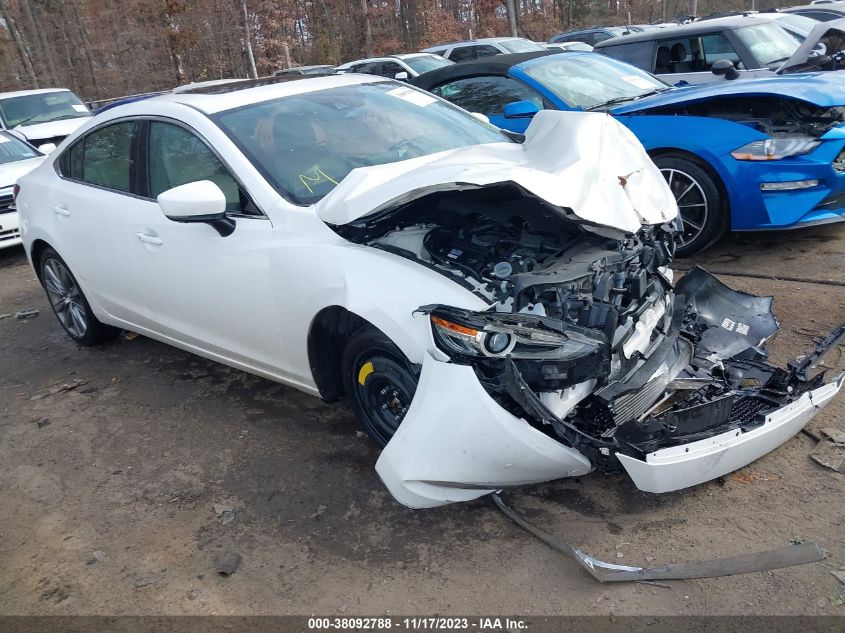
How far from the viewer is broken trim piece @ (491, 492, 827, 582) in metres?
2.32

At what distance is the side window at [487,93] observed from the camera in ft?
19.9

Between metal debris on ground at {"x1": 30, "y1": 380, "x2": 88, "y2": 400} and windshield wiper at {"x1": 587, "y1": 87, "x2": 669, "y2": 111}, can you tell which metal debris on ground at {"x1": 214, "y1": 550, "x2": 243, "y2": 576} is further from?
windshield wiper at {"x1": 587, "y1": 87, "x2": 669, "y2": 111}

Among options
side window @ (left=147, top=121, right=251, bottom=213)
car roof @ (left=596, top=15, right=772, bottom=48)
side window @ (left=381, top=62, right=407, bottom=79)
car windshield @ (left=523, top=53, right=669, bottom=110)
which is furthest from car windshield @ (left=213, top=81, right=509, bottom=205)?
side window @ (left=381, top=62, right=407, bottom=79)

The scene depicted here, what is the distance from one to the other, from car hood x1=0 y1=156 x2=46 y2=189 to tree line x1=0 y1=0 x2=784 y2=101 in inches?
582

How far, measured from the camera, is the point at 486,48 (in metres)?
15.0

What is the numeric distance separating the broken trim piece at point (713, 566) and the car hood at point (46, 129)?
11.9 metres

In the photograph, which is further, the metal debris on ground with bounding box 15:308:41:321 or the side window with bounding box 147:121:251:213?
the metal debris on ground with bounding box 15:308:41:321

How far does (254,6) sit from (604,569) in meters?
31.7

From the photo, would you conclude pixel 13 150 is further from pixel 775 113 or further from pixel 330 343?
pixel 775 113

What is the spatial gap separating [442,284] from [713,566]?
1353 millimetres

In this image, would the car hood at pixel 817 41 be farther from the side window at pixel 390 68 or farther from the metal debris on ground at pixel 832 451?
the side window at pixel 390 68

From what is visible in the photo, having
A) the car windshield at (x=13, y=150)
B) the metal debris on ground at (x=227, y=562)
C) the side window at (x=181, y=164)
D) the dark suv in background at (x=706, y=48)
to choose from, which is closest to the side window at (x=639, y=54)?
the dark suv in background at (x=706, y=48)

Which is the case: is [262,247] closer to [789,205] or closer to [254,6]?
[789,205]

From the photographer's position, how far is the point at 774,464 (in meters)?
2.91
